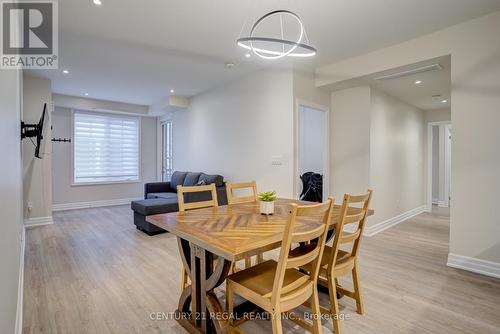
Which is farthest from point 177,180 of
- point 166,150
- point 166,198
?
point 166,150

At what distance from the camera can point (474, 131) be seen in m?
2.84

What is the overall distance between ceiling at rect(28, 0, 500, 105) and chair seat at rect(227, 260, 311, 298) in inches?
94.3

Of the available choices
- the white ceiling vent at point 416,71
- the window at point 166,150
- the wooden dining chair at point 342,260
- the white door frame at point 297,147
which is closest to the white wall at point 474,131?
the white ceiling vent at point 416,71

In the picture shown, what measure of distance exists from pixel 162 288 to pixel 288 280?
4.78 feet

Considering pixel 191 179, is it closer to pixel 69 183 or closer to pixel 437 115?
pixel 69 183

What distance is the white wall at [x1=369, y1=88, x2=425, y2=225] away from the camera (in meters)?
4.36

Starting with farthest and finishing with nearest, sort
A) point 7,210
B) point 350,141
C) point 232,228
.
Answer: point 350,141 → point 232,228 → point 7,210

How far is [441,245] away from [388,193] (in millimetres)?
1214

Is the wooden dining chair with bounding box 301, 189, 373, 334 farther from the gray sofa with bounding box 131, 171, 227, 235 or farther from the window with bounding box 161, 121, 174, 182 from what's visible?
the window with bounding box 161, 121, 174, 182

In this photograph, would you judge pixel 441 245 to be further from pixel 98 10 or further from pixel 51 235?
pixel 51 235

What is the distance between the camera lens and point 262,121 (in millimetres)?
4316

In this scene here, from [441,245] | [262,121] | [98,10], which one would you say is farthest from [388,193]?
[98,10]

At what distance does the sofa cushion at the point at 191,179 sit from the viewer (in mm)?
5399

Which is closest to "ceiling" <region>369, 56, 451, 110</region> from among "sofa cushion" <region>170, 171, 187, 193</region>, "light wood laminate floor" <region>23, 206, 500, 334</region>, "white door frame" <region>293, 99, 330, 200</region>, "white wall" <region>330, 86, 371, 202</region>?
"white wall" <region>330, 86, 371, 202</region>
